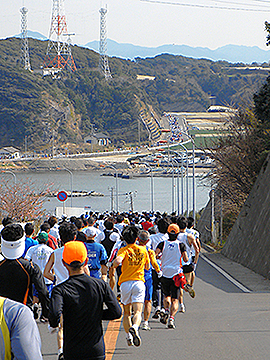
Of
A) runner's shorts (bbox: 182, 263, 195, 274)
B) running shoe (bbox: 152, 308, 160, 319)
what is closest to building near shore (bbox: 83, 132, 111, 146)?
runner's shorts (bbox: 182, 263, 195, 274)

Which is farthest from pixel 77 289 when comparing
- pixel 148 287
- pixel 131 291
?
pixel 148 287

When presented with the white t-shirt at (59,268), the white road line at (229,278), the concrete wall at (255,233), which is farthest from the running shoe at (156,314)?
the concrete wall at (255,233)

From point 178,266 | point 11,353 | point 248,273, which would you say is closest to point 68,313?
point 11,353

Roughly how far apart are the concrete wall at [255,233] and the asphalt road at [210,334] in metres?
4.27

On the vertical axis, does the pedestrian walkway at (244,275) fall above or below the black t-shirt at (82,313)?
below

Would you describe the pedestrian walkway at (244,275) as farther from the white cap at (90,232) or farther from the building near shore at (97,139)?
the building near shore at (97,139)

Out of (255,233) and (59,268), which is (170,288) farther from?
(255,233)

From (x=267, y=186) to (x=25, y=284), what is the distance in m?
13.8

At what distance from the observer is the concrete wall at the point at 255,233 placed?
15.9 meters

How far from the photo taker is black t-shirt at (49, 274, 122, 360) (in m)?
4.21

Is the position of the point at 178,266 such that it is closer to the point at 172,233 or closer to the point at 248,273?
the point at 172,233

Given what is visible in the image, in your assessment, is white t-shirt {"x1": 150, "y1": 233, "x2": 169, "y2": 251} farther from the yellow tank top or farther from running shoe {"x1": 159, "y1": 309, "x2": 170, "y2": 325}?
the yellow tank top

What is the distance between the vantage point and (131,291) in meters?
6.89

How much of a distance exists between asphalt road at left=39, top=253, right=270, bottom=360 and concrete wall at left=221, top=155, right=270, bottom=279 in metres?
4.27
